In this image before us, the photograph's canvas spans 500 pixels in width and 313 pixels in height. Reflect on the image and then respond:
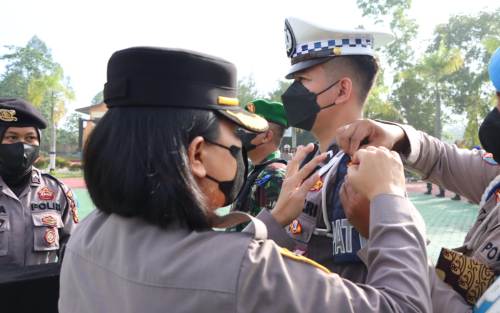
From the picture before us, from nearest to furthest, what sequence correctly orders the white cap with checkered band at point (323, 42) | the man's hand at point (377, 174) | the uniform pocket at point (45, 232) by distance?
the man's hand at point (377, 174) → the white cap with checkered band at point (323, 42) → the uniform pocket at point (45, 232)

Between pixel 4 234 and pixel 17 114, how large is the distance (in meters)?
0.93

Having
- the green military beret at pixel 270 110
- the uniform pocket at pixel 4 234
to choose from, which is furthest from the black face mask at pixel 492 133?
the uniform pocket at pixel 4 234

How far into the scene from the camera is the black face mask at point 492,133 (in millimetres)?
1731

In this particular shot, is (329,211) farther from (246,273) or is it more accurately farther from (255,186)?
(255,186)

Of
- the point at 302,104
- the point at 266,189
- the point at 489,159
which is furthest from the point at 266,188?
the point at 489,159

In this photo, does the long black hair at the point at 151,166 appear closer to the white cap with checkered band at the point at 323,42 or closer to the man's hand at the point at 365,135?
the man's hand at the point at 365,135

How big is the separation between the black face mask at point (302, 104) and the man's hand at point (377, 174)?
830 millimetres

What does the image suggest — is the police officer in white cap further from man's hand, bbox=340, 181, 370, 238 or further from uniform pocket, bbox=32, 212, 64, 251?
uniform pocket, bbox=32, 212, 64, 251

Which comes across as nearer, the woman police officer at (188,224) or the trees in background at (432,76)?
the woman police officer at (188,224)

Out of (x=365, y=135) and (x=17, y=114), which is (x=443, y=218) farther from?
(x=365, y=135)

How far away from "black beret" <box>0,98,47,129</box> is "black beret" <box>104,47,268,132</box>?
2599 mm

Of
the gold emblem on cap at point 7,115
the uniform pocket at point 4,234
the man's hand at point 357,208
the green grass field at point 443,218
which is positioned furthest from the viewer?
the green grass field at point 443,218

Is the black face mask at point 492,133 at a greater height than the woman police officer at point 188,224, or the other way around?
the black face mask at point 492,133

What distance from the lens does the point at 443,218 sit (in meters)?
11.6
